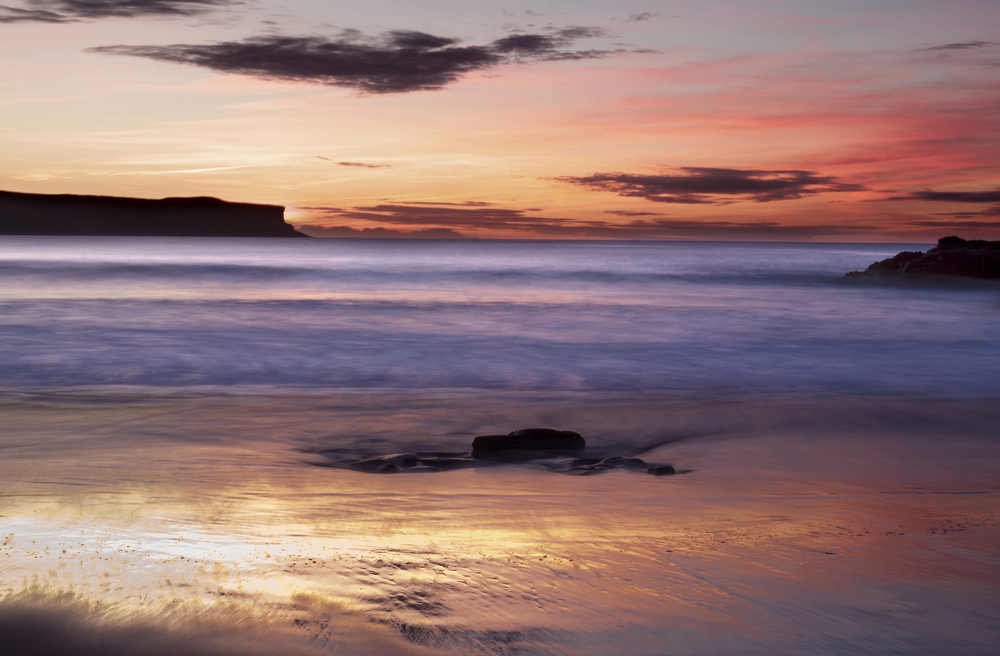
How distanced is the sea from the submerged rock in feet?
0.79

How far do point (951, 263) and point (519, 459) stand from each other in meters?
32.1

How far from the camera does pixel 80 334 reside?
14.2 metres

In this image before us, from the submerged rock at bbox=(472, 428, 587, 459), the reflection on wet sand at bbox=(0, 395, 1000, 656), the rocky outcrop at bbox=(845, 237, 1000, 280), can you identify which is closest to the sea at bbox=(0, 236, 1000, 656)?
the reflection on wet sand at bbox=(0, 395, 1000, 656)

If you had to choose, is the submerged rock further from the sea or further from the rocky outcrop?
the rocky outcrop

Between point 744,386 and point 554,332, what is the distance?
6.71 metres

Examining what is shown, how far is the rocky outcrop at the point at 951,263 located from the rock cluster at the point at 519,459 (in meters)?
30.9

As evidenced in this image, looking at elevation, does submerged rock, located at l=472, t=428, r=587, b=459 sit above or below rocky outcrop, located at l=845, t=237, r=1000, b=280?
below

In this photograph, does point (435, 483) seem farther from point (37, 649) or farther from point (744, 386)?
point (744, 386)

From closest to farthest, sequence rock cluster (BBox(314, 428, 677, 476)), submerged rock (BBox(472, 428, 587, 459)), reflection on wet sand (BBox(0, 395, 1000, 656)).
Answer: reflection on wet sand (BBox(0, 395, 1000, 656)) < rock cluster (BBox(314, 428, 677, 476)) < submerged rock (BBox(472, 428, 587, 459))

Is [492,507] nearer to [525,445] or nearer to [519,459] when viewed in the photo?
[519,459]

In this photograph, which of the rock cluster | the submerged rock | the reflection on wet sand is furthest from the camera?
the submerged rock

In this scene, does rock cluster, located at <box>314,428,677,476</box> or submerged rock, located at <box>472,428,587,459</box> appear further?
submerged rock, located at <box>472,428,587,459</box>

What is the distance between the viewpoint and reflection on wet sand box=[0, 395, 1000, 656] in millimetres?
2551

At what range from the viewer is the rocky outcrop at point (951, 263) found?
30.4 metres
